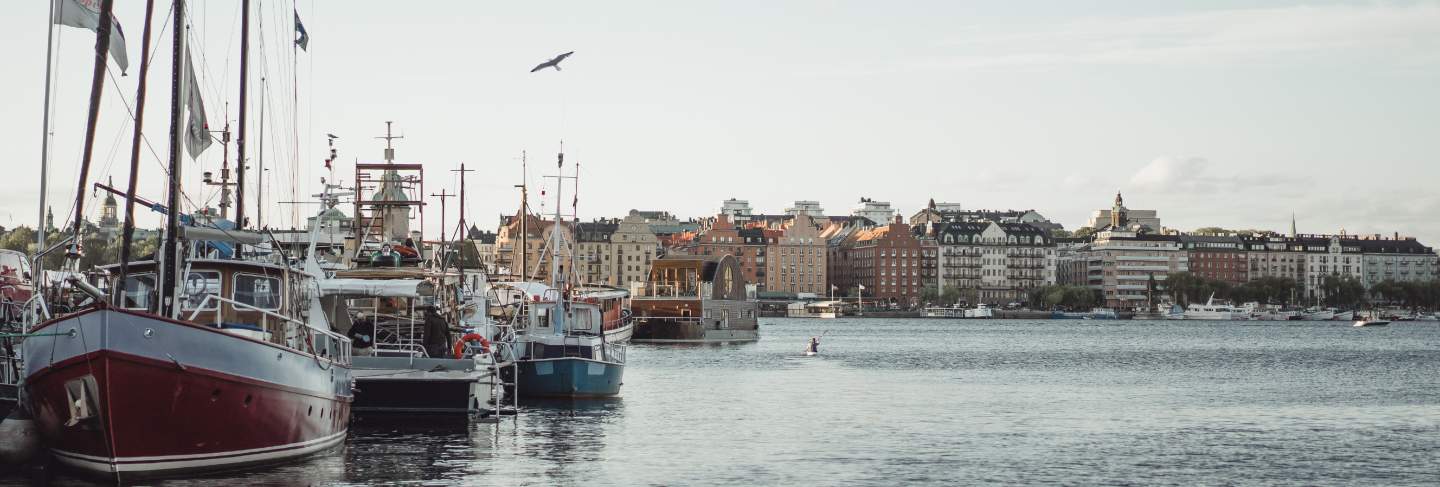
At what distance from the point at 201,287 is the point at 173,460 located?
14.4 feet

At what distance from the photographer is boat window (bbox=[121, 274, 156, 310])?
31.4m

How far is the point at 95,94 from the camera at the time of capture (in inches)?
1234

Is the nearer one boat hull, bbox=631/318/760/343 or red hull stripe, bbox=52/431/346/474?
red hull stripe, bbox=52/431/346/474

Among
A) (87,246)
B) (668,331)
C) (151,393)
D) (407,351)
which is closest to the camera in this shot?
(151,393)

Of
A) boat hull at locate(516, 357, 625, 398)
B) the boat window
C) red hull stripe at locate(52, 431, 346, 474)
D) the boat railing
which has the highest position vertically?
the boat window

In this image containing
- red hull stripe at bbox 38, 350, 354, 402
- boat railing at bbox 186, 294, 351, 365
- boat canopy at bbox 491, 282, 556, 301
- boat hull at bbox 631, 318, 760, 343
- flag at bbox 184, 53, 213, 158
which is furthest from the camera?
boat hull at bbox 631, 318, 760, 343

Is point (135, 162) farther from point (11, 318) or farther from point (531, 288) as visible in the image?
point (531, 288)

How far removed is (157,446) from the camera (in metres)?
28.1

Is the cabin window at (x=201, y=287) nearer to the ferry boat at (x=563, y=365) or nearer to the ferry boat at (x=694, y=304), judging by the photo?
the ferry boat at (x=563, y=365)

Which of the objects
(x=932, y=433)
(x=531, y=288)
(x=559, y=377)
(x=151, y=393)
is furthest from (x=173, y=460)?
(x=531, y=288)

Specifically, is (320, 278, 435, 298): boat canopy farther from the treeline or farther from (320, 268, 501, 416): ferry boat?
the treeline

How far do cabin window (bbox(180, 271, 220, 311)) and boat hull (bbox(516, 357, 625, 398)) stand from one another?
20.5 m

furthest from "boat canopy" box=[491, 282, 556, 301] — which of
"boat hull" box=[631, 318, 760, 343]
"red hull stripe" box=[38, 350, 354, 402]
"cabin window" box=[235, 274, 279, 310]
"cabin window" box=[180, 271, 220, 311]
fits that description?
"boat hull" box=[631, 318, 760, 343]

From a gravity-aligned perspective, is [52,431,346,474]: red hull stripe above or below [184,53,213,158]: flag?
below
